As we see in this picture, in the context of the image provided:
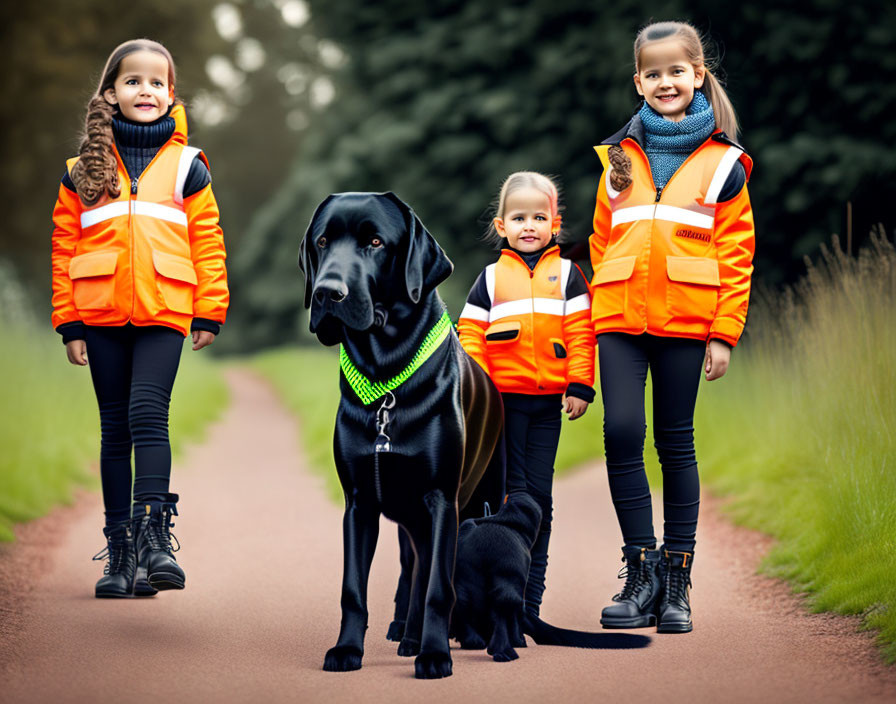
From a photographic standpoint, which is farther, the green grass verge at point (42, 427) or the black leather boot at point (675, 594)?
the green grass verge at point (42, 427)

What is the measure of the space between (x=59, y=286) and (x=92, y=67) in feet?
55.0

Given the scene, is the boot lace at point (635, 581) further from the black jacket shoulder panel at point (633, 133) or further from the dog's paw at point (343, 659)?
the black jacket shoulder panel at point (633, 133)

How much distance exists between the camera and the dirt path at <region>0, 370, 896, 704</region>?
3.59 metres

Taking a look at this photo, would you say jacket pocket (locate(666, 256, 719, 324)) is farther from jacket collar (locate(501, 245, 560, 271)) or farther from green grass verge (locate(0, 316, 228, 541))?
green grass verge (locate(0, 316, 228, 541))

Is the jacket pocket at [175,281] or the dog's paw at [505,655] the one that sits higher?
the jacket pocket at [175,281]

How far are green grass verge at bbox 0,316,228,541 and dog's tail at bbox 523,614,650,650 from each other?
10.3ft

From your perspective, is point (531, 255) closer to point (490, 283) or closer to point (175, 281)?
point (490, 283)

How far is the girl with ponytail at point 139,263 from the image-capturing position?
15.7ft

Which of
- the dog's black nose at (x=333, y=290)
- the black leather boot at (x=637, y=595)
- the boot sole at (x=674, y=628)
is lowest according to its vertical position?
the boot sole at (x=674, y=628)

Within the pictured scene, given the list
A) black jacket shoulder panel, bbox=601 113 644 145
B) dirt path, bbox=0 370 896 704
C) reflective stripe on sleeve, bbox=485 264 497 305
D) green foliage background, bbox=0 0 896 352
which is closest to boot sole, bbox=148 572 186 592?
dirt path, bbox=0 370 896 704

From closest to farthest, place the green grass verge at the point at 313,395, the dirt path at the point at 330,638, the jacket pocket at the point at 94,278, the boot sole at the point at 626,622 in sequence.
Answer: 1. the dirt path at the point at 330,638
2. the boot sole at the point at 626,622
3. the jacket pocket at the point at 94,278
4. the green grass verge at the point at 313,395

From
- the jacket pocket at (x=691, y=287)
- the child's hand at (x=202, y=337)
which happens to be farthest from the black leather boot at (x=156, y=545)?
the jacket pocket at (x=691, y=287)

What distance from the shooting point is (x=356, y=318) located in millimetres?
3699

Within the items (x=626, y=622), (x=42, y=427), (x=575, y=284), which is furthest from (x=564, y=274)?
(x=42, y=427)
